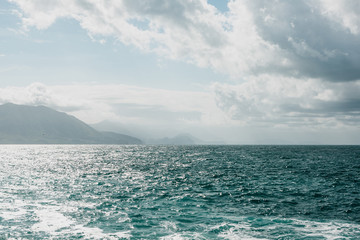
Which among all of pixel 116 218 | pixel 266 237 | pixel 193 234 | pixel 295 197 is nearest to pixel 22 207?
pixel 116 218

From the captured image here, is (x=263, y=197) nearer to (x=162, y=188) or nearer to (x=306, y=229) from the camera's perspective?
(x=306, y=229)

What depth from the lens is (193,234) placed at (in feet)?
81.7

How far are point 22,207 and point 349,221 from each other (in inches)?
1513

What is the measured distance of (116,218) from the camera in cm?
2983

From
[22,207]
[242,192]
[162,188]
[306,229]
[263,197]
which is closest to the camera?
[306,229]

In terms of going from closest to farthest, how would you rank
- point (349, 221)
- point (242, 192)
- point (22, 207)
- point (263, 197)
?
1. point (349, 221)
2. point (22, 207)
3. point (263, 197)
4. point (242, 192)

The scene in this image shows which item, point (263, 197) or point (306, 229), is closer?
point (306, 229)

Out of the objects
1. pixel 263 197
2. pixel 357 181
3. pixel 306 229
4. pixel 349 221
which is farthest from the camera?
pixel 357 181

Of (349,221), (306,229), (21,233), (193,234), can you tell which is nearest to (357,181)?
(349,221)

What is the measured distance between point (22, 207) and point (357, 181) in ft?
197

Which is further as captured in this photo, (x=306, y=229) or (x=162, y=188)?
(x=162, y=188)

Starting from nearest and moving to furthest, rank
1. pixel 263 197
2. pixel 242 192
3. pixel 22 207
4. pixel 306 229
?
pixel 306 229 < pixel 22 207 < pixel 263 197 < pixel 242 192

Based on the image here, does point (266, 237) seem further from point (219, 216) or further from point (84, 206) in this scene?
point (84, 206)

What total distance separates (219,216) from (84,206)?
56.4 feet
